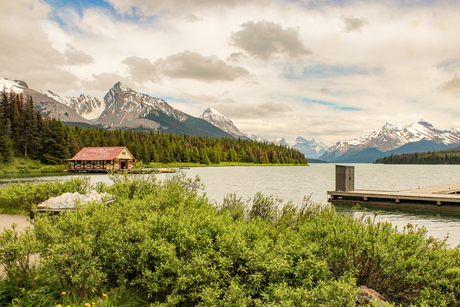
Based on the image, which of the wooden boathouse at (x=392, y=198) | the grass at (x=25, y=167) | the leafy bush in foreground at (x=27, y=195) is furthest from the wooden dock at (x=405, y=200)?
the grass at (x=25, y=167)

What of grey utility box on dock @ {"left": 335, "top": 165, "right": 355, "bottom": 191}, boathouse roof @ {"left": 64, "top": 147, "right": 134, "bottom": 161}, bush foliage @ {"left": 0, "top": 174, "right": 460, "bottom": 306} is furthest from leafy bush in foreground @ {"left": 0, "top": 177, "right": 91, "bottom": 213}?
boathouse roof @ {"left": 64, "top": 147, "right": 134, "bottom": 161}

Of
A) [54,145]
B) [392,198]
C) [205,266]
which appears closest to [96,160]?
[54,145]

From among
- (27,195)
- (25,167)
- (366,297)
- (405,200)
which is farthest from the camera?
(25,167)

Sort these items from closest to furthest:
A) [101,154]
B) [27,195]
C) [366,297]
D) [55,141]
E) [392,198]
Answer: [366,297], [27,195], [392,198], [101,154], [55,141]

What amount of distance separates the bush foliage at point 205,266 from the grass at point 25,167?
80220 mm

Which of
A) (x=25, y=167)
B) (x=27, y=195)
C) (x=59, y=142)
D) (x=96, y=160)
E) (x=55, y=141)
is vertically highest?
(x=55, y=141)

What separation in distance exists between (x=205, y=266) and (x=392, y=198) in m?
25.1

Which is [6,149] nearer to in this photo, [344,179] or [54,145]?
[54,145]

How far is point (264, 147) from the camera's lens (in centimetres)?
18350

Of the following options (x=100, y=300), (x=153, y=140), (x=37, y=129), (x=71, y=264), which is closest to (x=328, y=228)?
(x=100, y=300)

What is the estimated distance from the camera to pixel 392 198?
82.6 ft

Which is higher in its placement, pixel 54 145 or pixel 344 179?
pixel 54 145

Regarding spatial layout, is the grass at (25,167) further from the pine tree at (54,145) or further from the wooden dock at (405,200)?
the wooden dock at (405,200)

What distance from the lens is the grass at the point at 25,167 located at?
71312 millimetres
